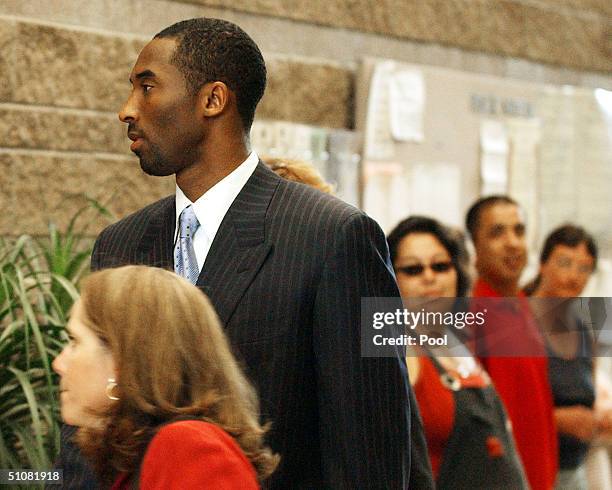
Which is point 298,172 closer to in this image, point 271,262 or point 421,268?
point 421,268

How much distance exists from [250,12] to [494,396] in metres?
1.69

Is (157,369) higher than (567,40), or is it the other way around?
(567,40)

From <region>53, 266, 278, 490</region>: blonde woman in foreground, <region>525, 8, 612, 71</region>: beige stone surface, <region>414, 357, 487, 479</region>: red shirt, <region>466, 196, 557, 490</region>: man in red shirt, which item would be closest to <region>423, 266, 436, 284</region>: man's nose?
<region>466, 196, 557, 490</region>: man in red shirt

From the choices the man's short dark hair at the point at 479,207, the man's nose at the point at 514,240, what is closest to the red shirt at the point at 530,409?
the man's nose at the point at 514,240

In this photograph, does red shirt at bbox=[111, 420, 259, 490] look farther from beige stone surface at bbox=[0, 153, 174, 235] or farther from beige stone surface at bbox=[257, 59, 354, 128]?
beige stone surface at bbox=[257, 59, 354, 128]

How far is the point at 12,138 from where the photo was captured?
3.49 meters

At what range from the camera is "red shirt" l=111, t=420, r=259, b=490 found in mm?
1435

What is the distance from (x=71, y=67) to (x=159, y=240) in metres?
1.68

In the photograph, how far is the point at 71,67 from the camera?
3635 mm

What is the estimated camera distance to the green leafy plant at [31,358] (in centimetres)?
279

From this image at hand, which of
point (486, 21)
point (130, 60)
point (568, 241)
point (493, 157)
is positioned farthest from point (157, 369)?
point (486, 21)

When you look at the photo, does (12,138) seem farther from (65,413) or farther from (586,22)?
(586,22)

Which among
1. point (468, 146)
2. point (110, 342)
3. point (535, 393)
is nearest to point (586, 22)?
point (468, 146)

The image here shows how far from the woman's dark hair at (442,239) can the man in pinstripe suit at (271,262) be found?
1.38 metres
